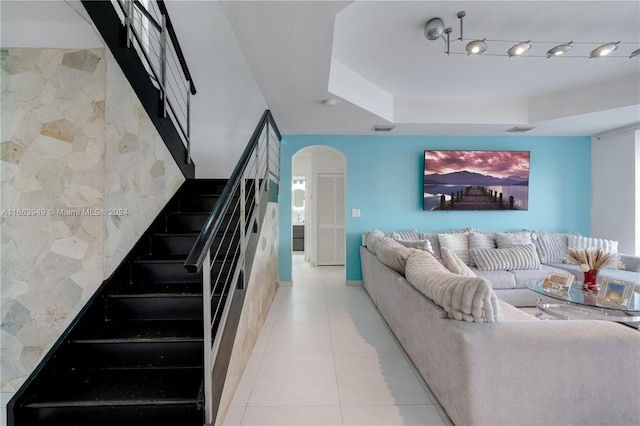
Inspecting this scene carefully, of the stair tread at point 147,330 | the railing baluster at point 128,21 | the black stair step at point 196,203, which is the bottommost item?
the stair tread at point 147,330

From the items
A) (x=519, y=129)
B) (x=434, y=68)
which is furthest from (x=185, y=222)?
(x=519, y=129)

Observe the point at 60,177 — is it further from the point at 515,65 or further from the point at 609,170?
the point at 609,170

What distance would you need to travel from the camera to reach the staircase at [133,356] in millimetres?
1394

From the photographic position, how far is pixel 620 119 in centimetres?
369

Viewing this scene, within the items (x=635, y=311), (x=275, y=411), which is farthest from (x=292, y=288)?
(x=635, y=311)

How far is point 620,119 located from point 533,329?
13.5 ft

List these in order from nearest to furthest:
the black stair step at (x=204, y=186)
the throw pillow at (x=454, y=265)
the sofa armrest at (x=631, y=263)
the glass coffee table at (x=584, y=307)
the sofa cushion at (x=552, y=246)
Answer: the glass coffee table at (x=584, y=307), the throw pillow at (x=454, y=265), the black stair step at (x=204, y=186), the sofa armrest at (x=631, y=263), the sofa cushion at (x=552, y=246)

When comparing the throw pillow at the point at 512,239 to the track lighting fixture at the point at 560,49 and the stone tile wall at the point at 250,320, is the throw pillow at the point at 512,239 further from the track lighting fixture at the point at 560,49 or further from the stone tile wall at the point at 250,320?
the stone tile wall at the point at 250,320

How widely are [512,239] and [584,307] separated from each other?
1853 millimetres

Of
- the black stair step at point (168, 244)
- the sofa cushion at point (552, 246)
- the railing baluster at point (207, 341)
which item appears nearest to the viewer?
the railing baluster at point (207, 341)

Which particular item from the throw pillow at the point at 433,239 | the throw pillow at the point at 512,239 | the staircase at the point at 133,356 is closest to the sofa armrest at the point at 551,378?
the staircase at the point at 133,356

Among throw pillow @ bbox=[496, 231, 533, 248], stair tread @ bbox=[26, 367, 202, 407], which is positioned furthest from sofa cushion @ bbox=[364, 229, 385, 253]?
stair tread @ bbox=[26, 367, 202, 407]

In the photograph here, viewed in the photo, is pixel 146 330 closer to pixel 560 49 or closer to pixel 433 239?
pixel 433 239

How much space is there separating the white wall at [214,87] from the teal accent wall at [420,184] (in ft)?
3.03
